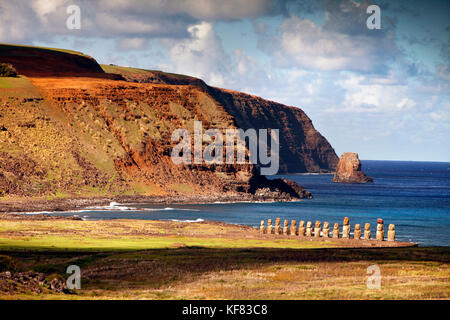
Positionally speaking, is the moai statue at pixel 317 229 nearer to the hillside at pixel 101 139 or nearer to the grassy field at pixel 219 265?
the grassy field at pixel 219 265

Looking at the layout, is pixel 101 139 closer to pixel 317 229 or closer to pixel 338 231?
pixel 317 229

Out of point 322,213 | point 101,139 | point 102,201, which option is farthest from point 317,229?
point 101,139

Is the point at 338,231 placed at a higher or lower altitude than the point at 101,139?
lower

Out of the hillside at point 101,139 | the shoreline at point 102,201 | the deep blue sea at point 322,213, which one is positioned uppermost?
the hillside at point 101,139

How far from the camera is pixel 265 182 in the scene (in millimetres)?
156000

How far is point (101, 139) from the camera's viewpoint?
14388cm

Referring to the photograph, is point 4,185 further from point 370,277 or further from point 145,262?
point 370,277

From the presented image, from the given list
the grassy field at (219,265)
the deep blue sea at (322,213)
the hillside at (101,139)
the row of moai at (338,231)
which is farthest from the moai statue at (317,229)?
the hillside at (101,139)

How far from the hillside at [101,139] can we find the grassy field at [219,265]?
5359cm

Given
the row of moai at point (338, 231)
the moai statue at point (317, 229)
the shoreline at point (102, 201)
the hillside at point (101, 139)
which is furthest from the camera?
the hillside at point (101, 139)

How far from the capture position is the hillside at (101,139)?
424ft

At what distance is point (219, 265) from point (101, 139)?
98747mm

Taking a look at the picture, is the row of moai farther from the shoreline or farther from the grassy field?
the shoreline

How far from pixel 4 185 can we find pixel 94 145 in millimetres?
26142
